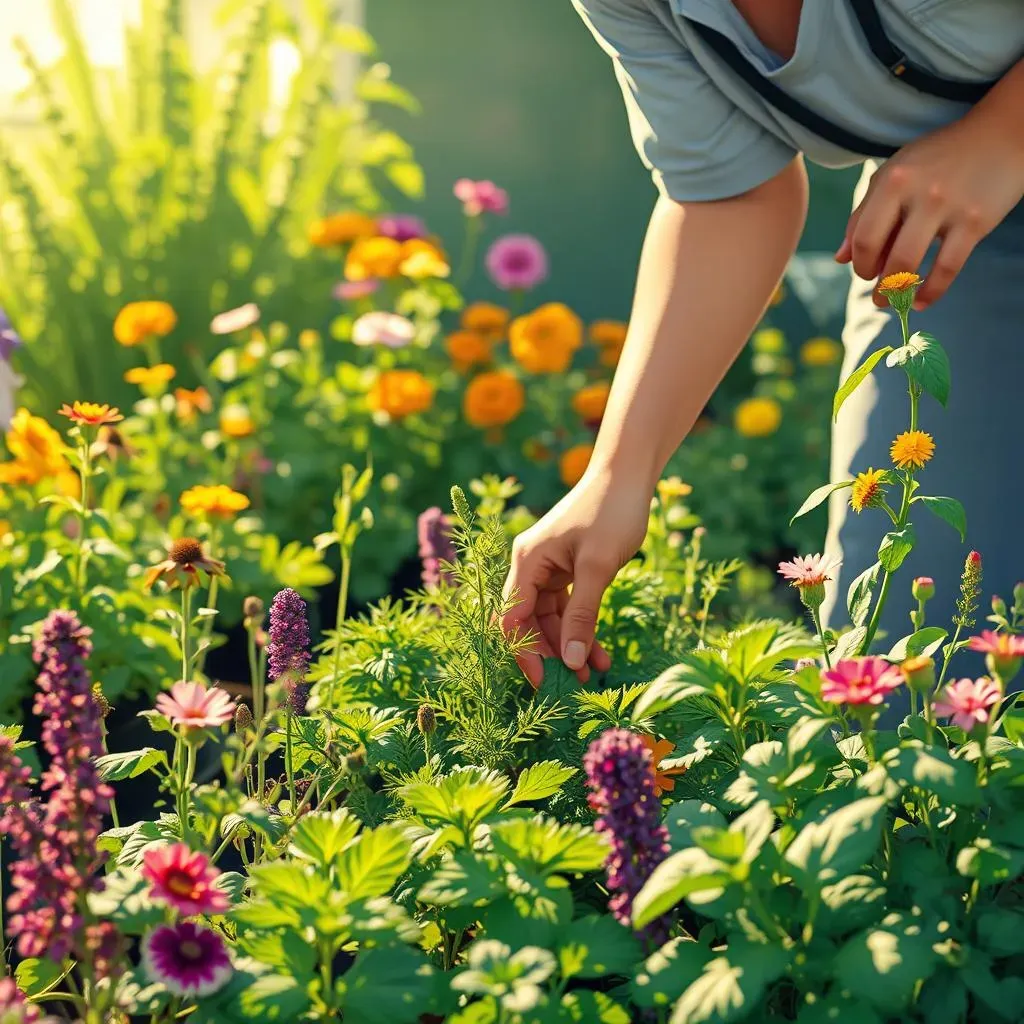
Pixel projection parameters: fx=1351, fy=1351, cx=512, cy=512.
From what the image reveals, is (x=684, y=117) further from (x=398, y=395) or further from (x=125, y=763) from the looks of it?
(x=398, y=395)

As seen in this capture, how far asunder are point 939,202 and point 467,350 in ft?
6.03

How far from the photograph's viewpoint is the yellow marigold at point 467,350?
305cm

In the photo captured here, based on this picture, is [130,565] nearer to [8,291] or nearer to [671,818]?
[671,818]

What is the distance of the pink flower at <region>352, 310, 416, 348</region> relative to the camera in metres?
2.77

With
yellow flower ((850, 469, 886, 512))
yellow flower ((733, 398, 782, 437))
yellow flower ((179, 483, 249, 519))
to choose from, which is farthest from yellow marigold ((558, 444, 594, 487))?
yellow flower ((850, 469, 886, 512))

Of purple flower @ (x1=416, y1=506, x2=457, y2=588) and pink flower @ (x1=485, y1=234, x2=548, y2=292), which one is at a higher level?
pink flower @ (x1=485, y1=234, x2=548, y2=292)

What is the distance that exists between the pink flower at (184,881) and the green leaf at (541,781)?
10.7 inches

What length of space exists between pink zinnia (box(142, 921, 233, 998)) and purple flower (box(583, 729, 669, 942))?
271 millimetres

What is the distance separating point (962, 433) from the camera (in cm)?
161

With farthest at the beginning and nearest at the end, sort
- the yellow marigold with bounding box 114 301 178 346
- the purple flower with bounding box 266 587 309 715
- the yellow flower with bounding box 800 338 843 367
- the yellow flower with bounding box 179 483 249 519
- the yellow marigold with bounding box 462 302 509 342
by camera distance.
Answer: the yellow flower with bounding box 800 338 843 367, the yellow marigold with bounding box 462 302 509 342, the yellow marigold with bounding box 114 301 178 346, the yellow flower with bounding box 179 483 249 519, the purple flower with bounding box 266 587 309 715

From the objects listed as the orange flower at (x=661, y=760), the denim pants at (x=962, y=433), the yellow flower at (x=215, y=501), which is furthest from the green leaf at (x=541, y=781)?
the yellow flower at (x=215, y=501)

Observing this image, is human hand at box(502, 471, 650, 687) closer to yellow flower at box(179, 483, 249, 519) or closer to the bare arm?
the bare arm

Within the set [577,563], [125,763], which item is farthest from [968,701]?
[125,763]

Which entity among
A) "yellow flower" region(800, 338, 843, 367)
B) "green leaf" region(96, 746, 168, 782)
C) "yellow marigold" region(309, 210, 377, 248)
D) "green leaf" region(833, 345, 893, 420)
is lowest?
"green leaf" region(96, 746, 168, 782)
